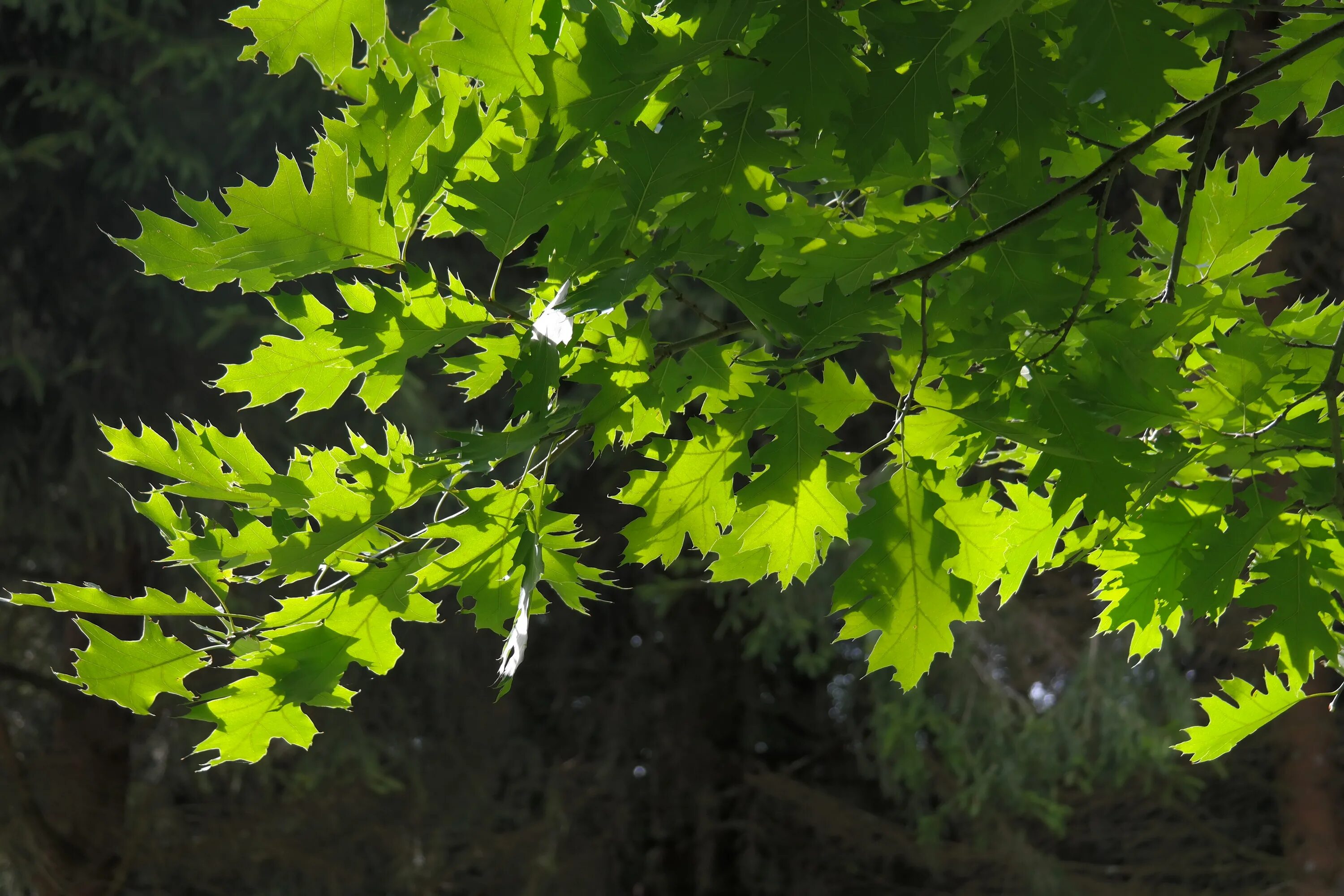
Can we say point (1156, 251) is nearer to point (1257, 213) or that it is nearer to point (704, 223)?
point (1257, 213)

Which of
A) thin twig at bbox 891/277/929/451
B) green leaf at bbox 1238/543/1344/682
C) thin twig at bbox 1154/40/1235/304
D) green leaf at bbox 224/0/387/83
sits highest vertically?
green leaf at bbox 224/0/387/83

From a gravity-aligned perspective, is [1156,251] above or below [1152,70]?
below

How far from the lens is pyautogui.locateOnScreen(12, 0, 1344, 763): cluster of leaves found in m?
0.87

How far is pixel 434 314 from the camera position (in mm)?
915

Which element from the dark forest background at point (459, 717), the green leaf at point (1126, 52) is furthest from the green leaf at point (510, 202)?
the dark forest background at point (459, 717)

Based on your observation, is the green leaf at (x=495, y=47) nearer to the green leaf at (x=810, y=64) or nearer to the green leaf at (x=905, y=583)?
the green leaf at (x=810, y=64)

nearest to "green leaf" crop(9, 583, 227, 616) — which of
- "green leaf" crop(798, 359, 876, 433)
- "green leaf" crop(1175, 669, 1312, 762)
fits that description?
"green leaf" crop(798, 359, 876, 433)

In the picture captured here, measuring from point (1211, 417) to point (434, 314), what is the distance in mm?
857

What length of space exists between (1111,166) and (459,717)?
5806 mm

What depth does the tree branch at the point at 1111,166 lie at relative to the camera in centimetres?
101

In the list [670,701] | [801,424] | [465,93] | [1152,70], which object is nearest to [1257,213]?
[1152,70]

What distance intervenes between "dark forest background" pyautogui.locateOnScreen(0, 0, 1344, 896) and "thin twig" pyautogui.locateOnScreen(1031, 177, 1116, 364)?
4353 millimetres

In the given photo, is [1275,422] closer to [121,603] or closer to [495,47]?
[495,47]

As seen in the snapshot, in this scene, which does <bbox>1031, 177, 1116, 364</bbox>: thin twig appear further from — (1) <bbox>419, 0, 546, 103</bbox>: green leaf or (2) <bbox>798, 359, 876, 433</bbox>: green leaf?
(1) <bbox>419, 0, 546, 103</bbox>: green leaf
